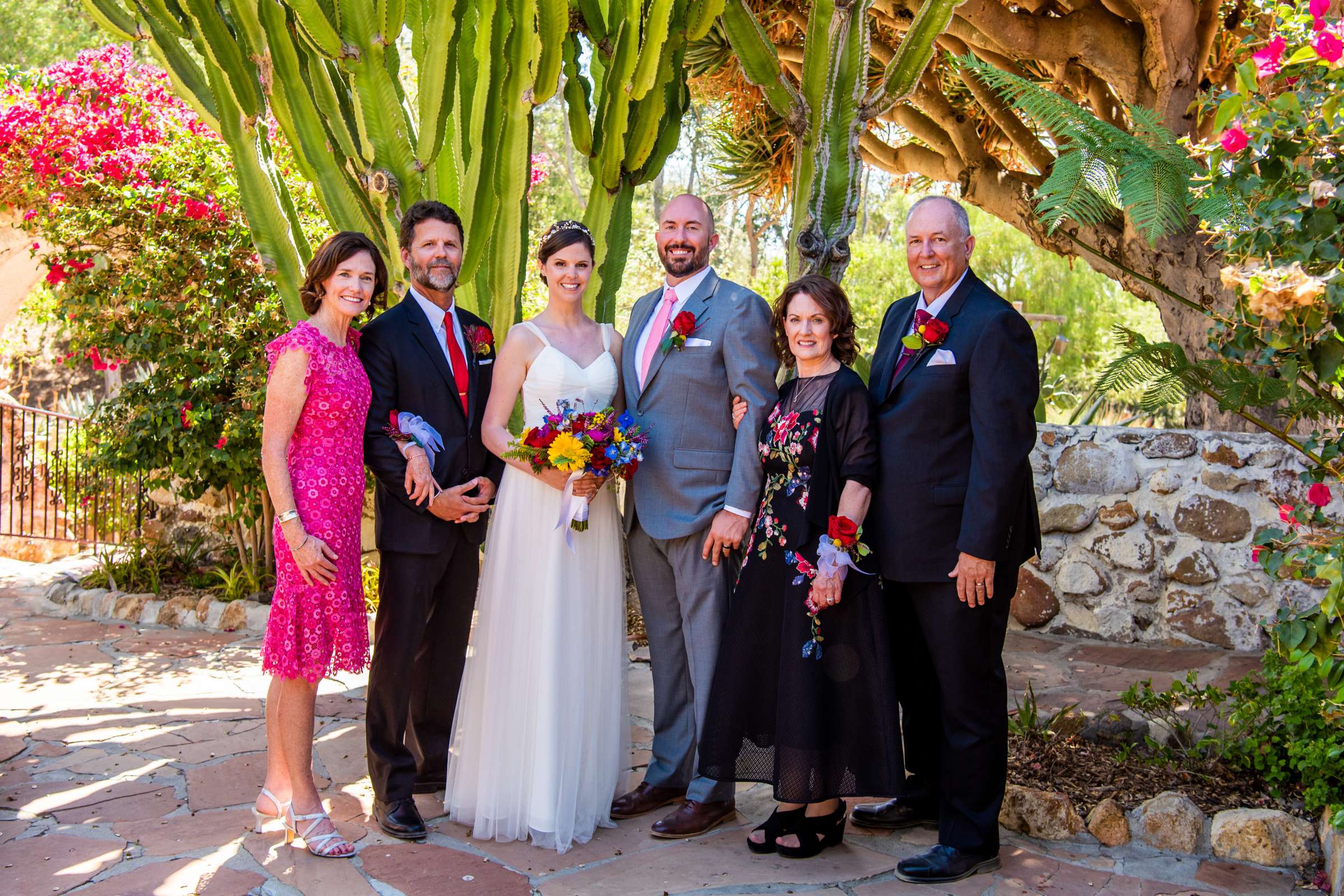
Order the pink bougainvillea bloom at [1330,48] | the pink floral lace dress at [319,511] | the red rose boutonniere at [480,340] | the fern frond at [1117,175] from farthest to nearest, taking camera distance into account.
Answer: the red rose boutonniere at [480,340]
the pink floral lace dress at [319,511]
the fern frond at [1117,175]
the pink bougainvillea bloom at [1330,48]

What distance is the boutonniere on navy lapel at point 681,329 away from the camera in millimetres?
3438

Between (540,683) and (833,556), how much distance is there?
1.01 metres

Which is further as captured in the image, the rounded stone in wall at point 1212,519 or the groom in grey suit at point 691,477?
the rounded stone in wall at point 1212,519

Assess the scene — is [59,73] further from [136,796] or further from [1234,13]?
[1234,13]

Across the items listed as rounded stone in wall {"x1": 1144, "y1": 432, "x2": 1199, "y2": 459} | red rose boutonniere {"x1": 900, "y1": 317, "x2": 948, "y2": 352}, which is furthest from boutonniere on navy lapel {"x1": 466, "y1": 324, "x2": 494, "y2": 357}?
rounded stone in wall {"x1": 1144, "y1": 432, "x2": 1199, "y2": 459}

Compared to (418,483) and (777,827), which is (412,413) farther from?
(777,827)

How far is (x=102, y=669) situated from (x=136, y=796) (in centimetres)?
207

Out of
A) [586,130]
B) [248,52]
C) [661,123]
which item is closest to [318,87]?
[248,52]

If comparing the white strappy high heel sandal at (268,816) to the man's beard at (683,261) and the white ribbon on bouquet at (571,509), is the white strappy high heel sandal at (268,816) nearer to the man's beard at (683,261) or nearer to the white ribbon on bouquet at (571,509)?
the white ribbon on bouquet at (571,509)

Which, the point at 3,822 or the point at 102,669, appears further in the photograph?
the point at 102,669

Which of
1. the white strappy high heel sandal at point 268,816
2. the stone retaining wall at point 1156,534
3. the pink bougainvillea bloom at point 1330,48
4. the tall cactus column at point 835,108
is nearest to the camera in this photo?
the pink bougainvillea bloom at point 1330,48

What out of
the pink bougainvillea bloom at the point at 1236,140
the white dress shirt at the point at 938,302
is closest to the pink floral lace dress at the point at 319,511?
the white dress shirt at the point at 938,302

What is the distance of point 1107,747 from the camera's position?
3834mm

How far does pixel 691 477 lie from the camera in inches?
136
